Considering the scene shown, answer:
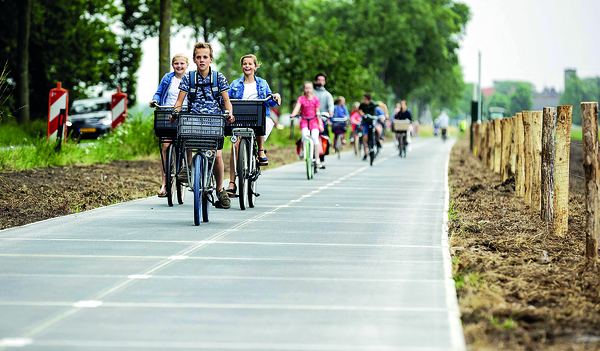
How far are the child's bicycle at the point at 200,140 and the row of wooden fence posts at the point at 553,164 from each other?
3.56m

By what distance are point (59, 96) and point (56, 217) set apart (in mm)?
7392

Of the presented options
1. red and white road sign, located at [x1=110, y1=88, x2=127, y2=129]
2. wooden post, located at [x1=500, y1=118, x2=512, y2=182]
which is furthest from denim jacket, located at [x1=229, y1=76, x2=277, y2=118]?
red and white road sign, located at [x1=110, y1=88, x2=127, y2=129]

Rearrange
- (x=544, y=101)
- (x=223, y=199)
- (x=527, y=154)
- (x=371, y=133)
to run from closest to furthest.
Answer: (x=223, y=199), (x=527, y=154), (x=544, y=101), (x=371, y=133)

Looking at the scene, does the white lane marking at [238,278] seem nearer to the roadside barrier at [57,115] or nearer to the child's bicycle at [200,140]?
the child's bicycle at [200,140]

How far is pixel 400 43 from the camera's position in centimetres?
6456

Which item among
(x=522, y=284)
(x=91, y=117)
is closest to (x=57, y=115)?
(x=522, y=284)

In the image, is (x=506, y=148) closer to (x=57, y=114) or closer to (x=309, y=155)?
(x=309, y=155)

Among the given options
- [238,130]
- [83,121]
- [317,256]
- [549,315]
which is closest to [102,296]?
[317,256]

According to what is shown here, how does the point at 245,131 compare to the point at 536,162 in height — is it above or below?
above

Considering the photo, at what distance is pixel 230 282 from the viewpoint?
6055mm

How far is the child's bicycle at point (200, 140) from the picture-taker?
8953 mm

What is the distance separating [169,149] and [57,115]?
6.82 metres

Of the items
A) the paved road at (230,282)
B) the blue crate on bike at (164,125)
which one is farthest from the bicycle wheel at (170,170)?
the blue crate on bike at (164,125)

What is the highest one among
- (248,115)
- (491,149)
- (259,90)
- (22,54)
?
(22,54)
